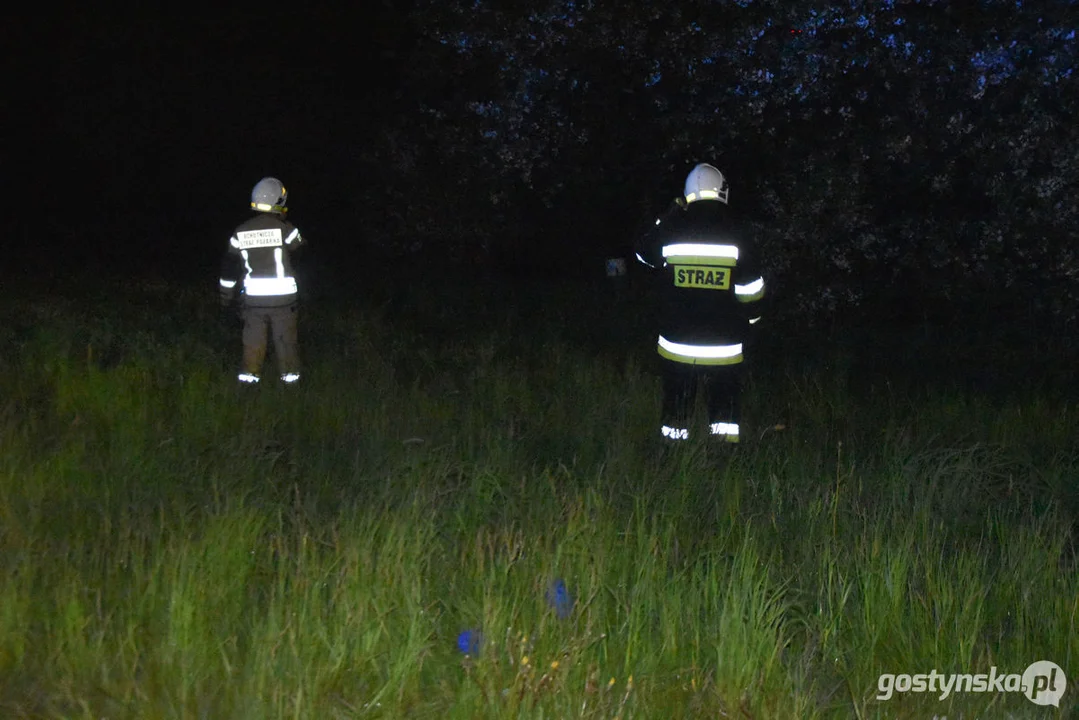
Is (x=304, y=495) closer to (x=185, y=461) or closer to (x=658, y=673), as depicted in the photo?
(x=185, y=461)

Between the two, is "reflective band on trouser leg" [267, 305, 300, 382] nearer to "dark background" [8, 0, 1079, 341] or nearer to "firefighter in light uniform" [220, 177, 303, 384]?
"firefighter in light uniform" [220, 177, 303, 384]

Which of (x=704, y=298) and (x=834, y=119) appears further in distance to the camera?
(x=834, y=119)

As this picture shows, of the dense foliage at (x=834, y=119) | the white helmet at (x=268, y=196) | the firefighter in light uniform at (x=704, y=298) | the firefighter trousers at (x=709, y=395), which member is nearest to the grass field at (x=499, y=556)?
the firefighter trousers at (x=709, y=395)

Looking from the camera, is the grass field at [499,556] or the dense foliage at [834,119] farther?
the dense foliage at [834,119]

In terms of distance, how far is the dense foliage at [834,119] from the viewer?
11.0 metres

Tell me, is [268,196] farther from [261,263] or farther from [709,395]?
[709,395]

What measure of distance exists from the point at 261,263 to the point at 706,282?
351 centimetres

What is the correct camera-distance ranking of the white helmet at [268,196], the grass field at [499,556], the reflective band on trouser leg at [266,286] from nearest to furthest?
the grass field at [499,556], the white helmet at [268,196], the reflective band on trouser leg at [266,286]

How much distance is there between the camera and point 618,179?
16453 millimetres

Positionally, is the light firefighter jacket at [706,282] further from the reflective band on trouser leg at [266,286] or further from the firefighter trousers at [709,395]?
the reflective band on trouser leg at [266,286]

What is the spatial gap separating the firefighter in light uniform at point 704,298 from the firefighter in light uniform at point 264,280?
3.00 m

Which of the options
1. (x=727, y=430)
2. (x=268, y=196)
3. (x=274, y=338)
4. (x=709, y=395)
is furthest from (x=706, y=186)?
(x=274, y=338)

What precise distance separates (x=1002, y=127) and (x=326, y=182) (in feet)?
52.0

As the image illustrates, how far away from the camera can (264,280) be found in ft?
26.4
